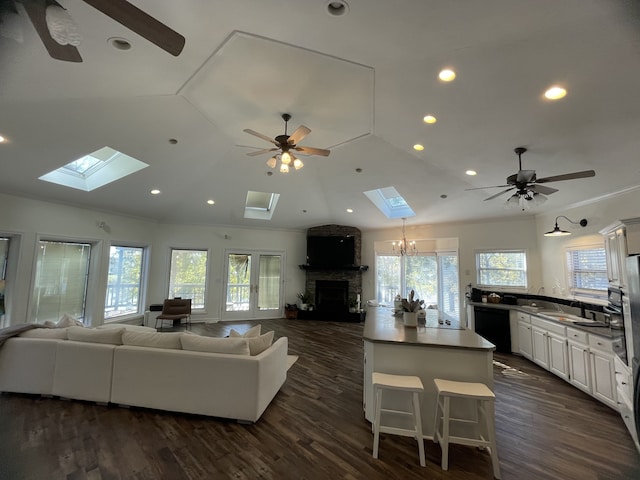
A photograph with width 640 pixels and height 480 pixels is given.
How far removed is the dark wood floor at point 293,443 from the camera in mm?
2230

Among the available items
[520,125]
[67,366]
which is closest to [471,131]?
[520,125]

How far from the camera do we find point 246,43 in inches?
101

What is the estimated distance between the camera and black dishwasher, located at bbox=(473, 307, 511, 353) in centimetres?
538

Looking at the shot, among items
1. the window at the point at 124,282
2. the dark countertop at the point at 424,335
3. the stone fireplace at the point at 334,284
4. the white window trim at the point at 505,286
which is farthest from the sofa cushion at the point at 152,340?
the white window trim at the point at 505,286

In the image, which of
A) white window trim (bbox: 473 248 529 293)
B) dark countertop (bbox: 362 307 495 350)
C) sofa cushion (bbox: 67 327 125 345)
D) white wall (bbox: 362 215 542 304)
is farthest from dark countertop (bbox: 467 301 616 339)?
sofa cushion (bbox: 67 327 125 345)

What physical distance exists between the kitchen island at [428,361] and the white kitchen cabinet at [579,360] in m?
1.90

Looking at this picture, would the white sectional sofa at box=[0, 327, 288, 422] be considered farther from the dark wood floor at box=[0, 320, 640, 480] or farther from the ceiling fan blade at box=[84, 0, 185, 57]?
the ceiling fan blade at box=[84, 0, 185, 57]

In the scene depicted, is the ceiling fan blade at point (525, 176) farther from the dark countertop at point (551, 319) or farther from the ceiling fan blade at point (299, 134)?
the ceiling fan blade at point (299, 134)

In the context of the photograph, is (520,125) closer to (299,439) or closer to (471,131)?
(471,131)

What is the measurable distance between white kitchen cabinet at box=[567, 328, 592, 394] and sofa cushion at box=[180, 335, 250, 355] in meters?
4.25

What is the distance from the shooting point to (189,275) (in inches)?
314

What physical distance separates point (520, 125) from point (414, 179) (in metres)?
2.18

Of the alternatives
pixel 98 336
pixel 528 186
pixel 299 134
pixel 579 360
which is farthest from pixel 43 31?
pixel 579 360

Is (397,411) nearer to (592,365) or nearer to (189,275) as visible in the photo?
(592,365)
